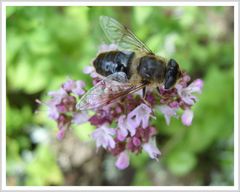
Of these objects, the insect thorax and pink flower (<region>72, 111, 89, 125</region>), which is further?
pink flower (<region>72, 111, 89, 125</region>)

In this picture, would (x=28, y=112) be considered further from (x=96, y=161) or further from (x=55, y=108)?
(x=55, y=108)

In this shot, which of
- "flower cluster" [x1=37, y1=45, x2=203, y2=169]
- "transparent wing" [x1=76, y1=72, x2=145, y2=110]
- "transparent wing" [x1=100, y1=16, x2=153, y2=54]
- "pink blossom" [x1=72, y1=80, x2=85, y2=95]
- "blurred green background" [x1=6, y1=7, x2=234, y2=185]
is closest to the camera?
"transparent wing" [x1=76, y1=72, x2=145, y2=110]

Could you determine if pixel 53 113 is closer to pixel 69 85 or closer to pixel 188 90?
pixel 69 85

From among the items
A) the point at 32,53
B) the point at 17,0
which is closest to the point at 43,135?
the point at 32,53

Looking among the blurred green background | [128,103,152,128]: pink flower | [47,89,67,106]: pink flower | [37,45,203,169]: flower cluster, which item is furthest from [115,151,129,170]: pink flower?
the blurred green background

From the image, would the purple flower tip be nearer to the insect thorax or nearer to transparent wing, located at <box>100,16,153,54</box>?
the insect thorax

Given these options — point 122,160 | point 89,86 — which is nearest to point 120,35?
point 122,160
